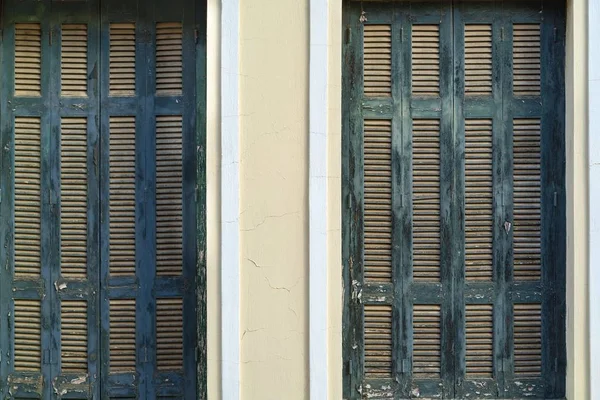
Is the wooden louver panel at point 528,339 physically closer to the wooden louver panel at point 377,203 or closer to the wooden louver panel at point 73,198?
the wooden louver panel at point 377,203

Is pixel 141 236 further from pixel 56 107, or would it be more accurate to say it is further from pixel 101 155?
pixel 56 107

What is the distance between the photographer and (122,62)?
546cm

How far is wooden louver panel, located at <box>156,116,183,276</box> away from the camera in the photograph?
5.41 meters

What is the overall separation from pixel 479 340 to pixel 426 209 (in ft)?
2.98

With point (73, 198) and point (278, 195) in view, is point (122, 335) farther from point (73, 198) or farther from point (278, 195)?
point (278, 195)

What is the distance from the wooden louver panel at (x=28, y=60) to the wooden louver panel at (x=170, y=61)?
813 mm

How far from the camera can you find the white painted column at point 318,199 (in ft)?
16.5

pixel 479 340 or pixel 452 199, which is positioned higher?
pixel 452 199
